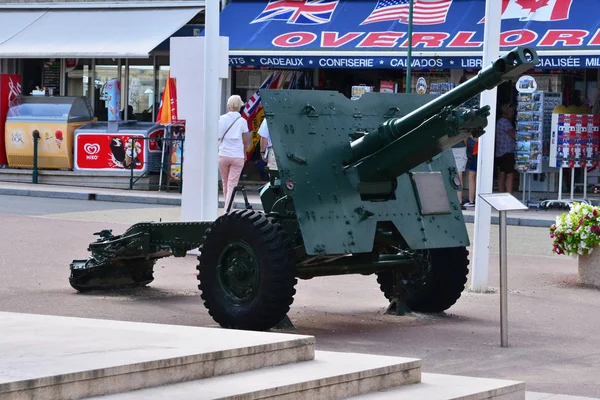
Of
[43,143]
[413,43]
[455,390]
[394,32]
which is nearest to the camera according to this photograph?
[455,390]

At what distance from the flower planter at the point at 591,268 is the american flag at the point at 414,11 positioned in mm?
10782

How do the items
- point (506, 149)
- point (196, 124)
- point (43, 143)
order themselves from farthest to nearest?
point (43, 143), point (506, 149), point (196, 124)

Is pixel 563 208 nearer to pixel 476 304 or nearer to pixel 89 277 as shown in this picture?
pixel 476 304

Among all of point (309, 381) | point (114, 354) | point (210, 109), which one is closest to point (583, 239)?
point (210, 109)

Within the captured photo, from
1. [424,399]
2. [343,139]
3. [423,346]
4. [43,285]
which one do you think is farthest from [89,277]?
[424,399]

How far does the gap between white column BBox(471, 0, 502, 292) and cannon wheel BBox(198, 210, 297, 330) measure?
3051 mm

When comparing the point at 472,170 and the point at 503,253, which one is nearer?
the point at 503,253

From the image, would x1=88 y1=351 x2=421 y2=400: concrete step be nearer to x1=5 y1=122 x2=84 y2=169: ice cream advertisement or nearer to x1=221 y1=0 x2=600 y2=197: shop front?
x1=221 y1=0 x2=600 y2=197: shop front

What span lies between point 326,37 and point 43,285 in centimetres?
1269

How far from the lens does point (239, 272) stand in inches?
363

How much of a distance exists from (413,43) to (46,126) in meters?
7.36

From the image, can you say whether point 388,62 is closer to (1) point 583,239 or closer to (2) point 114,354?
(1) point 583,239

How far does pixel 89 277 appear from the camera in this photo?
35.9 ft

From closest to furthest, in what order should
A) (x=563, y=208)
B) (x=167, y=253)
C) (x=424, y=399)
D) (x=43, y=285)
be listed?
(x=424, y=399)
(x=167, y=253)
(x=43, y=285)
(x=563, y=208)
